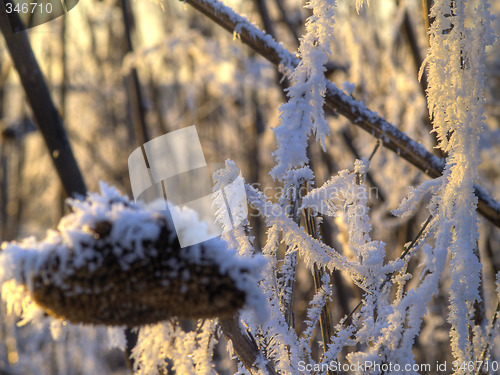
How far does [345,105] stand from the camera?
0.76 metres

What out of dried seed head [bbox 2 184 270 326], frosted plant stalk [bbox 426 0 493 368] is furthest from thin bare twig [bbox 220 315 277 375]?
frosted plant stalk [bbox 426 0 493 368]

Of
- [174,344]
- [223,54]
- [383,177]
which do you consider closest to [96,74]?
[223,54]

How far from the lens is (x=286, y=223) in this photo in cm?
59

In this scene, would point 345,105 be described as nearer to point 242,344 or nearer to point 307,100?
point 307,100

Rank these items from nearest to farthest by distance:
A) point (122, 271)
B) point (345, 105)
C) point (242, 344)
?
point (122, 271) < point (242, 344) < point (345, 105)

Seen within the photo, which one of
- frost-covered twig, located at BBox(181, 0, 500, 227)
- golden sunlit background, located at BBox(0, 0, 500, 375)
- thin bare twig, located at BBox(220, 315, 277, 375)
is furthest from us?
golden sunlit background, located at BBox(0, 0, 500, 375)

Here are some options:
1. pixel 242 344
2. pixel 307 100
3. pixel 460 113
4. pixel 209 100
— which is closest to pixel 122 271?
pixel 242 344

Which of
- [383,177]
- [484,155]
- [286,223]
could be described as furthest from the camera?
[484,155]

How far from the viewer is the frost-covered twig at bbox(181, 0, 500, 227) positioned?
739 millimetres

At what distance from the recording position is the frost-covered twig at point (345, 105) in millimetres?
739

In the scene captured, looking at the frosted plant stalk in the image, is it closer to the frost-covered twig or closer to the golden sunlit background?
the frost-covered twig

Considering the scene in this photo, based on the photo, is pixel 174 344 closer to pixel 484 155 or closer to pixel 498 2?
pixel 484 155

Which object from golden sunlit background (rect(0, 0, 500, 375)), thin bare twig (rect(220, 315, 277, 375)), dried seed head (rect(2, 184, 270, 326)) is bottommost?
thin bare twig (rect(220, 315, 277, 375))

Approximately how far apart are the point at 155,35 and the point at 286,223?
3.93 metres
